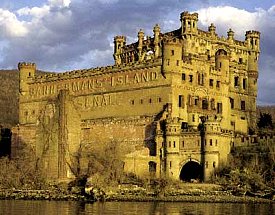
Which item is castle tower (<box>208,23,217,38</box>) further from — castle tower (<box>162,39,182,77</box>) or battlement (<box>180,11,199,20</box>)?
castle tower (<box>162,39,182,77</box>)

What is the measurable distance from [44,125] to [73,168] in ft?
22.5

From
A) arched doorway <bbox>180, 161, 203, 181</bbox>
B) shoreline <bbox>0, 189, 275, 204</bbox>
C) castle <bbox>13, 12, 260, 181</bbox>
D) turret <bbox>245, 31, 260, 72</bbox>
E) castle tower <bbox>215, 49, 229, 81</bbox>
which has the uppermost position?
turret <bbox>245, 31, 260, 72</bbox>

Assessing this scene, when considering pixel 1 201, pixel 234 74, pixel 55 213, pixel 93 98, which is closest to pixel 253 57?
pixel 234 74

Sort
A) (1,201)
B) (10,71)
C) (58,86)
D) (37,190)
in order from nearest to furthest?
(1,201), (37,190), (58,86), (10,71)

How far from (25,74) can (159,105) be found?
22.8 metres

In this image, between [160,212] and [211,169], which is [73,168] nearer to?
[211,169]

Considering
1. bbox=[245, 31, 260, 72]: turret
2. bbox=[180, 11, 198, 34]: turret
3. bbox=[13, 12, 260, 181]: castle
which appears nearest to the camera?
bbox=[13, 12, 260, 181]: castle

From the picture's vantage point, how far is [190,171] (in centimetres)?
8025

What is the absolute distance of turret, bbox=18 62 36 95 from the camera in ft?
322

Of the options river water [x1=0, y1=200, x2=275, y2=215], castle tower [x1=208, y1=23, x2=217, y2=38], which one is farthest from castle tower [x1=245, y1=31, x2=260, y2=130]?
river water [x1=0, y1=200, x2=275, y2=215]

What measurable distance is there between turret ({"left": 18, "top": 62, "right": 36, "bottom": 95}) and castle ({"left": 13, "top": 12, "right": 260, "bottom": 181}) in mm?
200

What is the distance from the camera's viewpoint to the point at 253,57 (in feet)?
317

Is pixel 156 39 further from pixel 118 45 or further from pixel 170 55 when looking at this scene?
pixel 170 55

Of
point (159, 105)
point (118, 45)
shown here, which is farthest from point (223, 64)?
point (118, 45)
